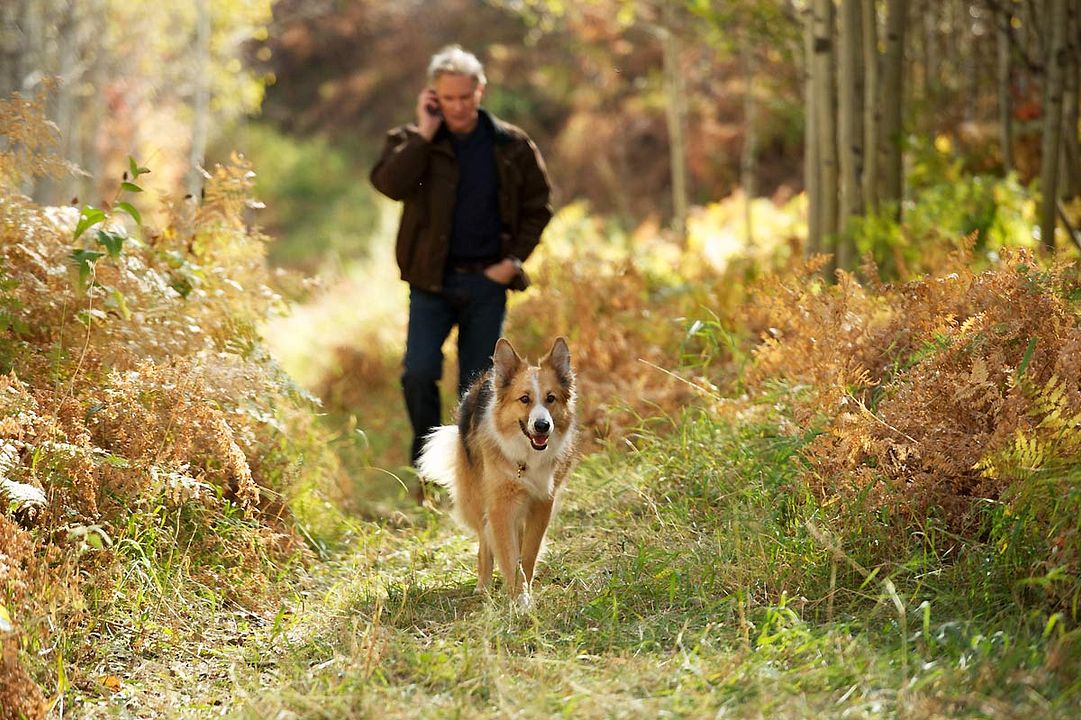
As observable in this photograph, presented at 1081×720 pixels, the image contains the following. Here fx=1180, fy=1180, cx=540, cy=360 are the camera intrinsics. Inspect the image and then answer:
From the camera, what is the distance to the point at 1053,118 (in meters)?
8.70

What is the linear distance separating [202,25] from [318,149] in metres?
12.1

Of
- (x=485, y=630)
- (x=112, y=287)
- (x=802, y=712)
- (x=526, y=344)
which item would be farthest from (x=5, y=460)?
(x=526, y=344)

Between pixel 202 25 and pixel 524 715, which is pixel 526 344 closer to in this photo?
pixel 524 715

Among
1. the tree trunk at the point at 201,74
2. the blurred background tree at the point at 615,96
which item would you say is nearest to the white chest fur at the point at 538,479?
the blurred background tree at the point at 615,96

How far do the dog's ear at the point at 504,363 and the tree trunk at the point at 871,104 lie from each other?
4.69 meters

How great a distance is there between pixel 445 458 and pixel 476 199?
72.7 inches

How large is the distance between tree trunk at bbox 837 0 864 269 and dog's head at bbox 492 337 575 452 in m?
3.96

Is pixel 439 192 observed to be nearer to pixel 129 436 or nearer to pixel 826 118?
pixel 129 436

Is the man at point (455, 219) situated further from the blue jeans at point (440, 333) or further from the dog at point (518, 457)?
the dog at point (518, 457)

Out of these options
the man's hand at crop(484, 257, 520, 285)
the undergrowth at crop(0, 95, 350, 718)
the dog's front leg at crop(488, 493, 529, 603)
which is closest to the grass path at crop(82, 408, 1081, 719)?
the dog's front leg at crop(488, 493, 529, 603)

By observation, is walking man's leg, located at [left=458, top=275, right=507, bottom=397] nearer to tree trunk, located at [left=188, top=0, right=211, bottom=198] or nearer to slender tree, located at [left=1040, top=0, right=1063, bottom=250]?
slender tree, located at [left=1040, top=0, right=1063, bottom=250]

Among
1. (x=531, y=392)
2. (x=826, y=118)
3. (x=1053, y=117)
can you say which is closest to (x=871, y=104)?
(x=826, y=118)

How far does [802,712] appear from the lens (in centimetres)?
361

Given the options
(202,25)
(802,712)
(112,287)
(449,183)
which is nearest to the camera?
(802,712)
